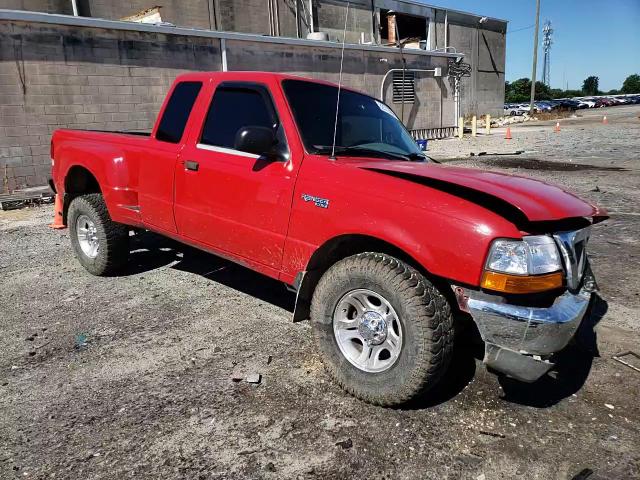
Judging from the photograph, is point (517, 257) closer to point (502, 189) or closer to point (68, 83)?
point (502, 189)

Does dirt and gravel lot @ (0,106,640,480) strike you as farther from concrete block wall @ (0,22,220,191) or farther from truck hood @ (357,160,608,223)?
concrete block wall @ (0,22,220,191)

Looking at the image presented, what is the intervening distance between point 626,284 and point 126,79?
464 inches

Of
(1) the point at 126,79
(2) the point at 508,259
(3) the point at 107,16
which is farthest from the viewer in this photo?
(3) the point at 107,16

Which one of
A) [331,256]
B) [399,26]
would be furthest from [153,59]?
[399,26]

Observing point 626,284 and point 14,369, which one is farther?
point 626,284

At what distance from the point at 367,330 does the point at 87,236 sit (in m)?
3.82

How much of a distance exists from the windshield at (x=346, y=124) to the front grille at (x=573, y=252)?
140cm

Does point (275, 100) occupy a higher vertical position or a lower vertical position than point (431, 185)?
higher

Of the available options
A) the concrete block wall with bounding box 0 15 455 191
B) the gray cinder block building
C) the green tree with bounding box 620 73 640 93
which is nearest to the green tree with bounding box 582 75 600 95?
the green tree with bounding box 620 73 640 93

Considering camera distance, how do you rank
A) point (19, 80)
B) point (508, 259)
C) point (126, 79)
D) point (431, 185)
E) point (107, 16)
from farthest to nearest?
1. point (107, 16)
2. point (126, 79)
3. point (19, 80)
4. point (431, 185)
5. point (508, 259)

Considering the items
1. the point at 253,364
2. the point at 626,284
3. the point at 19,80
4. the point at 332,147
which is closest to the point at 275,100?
the point at 332,147

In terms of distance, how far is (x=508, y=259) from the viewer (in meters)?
2.45

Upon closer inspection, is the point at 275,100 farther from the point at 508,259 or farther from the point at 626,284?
the point at 626,284

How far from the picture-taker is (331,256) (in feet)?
10.6
